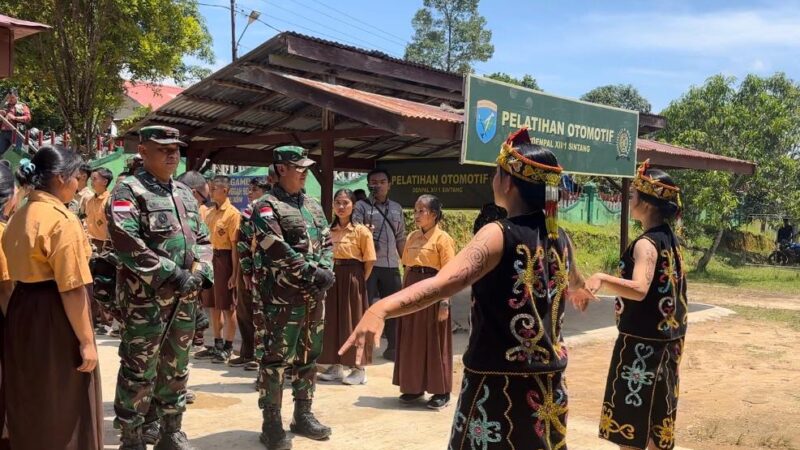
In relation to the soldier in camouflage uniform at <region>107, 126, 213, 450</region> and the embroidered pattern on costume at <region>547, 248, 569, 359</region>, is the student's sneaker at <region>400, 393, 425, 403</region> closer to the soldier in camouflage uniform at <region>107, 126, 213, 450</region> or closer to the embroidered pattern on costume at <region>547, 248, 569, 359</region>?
the soldier in camouflage uniform at <region>107, 126, 213, 450</region>

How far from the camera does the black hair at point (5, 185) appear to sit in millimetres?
3988

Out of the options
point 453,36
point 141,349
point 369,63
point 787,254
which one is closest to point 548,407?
point 141,349

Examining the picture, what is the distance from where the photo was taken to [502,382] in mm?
2729

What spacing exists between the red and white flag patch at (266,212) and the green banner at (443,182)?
719 centimetres

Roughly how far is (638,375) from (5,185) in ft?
12.0

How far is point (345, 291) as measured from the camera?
698cm

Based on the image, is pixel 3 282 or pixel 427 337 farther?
pixel 427 337

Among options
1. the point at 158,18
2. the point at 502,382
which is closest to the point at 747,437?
the point at 502,382

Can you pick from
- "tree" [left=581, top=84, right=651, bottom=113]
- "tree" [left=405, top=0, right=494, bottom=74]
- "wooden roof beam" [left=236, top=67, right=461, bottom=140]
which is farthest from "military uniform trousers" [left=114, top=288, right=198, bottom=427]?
"tree" [left=581, top=84, right=651, bottom=113]

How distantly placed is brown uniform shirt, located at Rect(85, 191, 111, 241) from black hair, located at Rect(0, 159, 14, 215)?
175 inches

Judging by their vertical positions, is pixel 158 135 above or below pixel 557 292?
above

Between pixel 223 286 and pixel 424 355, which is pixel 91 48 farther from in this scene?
pixel 424 355

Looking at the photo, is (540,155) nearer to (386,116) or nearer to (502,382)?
(502,382)

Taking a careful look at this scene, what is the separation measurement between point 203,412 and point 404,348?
1737mm
